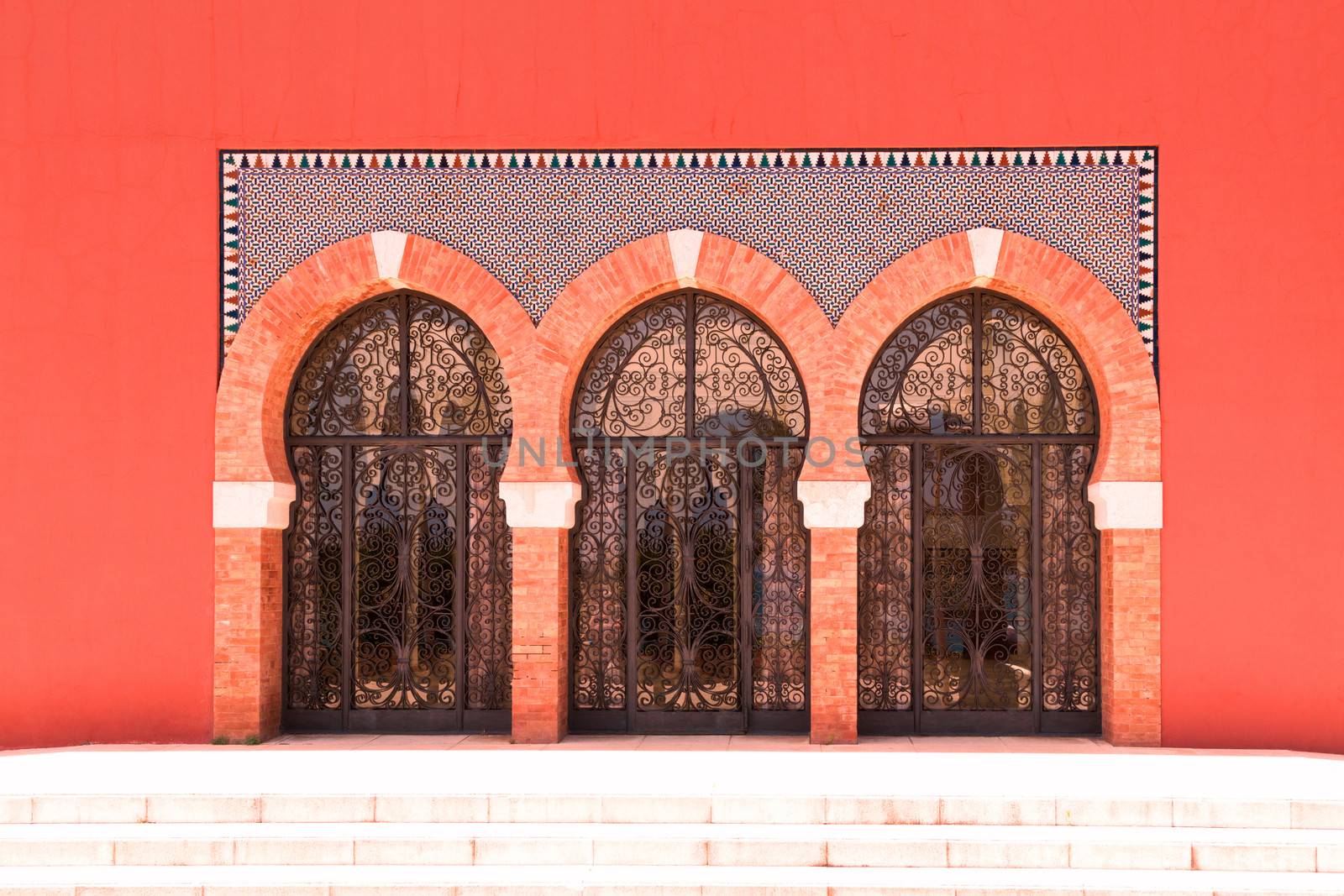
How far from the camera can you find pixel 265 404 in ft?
23.6

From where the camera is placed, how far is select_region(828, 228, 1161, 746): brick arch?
6.93 m

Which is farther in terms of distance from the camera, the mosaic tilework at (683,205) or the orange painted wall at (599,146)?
the mosaic tilework at (683,205)

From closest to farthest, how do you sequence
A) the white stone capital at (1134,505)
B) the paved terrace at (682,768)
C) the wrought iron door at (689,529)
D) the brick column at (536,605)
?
the paved terrace at (682,768) < the white stone capital at (1134,505) < the brick column at (536,605) < the wrought iron door at (689,529)

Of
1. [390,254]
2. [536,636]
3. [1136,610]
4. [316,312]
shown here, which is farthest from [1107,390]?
[316,312]

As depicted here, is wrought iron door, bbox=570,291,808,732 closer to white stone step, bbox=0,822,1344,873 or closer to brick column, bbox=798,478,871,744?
brick column, bbox=798,478,871,744

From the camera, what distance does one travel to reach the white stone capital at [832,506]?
699 centimetres

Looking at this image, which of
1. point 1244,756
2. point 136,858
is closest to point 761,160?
point 1244,756

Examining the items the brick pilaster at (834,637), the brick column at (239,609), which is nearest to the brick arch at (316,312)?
the brick column at (239,609)

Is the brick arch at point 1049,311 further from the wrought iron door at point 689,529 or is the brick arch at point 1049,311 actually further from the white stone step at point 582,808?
the white stone step at point 582,808

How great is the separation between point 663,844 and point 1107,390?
3.85 metres

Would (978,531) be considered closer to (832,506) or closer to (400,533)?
(832,506)

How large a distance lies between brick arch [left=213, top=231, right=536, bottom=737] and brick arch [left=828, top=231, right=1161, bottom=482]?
6.74ft

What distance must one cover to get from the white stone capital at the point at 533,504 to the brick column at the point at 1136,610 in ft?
10.9

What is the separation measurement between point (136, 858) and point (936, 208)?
18.7 ft
